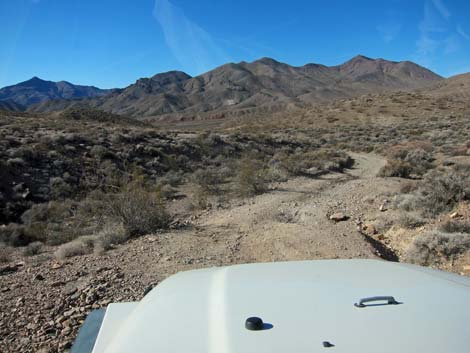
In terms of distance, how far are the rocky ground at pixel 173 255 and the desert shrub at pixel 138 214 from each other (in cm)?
45

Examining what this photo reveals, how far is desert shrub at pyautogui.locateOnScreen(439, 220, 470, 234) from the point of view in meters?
8.50

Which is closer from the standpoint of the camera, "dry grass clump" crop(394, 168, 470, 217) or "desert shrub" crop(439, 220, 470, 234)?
"desert shrub" crop(439, 220, 470, 234)

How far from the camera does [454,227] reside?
854 cm

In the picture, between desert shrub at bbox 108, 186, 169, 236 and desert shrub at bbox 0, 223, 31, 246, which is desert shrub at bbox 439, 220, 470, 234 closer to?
desert shrub at bbox 108, 186, 169, 236

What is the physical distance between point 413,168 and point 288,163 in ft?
17.9

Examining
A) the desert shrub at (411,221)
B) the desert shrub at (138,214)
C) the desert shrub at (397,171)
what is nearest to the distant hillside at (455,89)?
the desert shrub at (397,171)

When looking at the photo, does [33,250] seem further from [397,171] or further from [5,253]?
[397,171]

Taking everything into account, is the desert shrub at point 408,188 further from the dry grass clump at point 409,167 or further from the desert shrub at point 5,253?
the desert shrub at point 5,253

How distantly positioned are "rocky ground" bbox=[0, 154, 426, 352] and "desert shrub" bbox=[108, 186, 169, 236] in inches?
17.8

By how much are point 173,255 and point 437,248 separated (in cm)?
476

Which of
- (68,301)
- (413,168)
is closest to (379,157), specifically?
(413,168)

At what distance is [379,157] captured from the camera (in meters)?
25.6

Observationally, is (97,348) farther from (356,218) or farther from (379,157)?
(379,157)

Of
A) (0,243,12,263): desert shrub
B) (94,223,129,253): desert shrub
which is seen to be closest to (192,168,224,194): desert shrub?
(94,223,129,253): desert shrub
